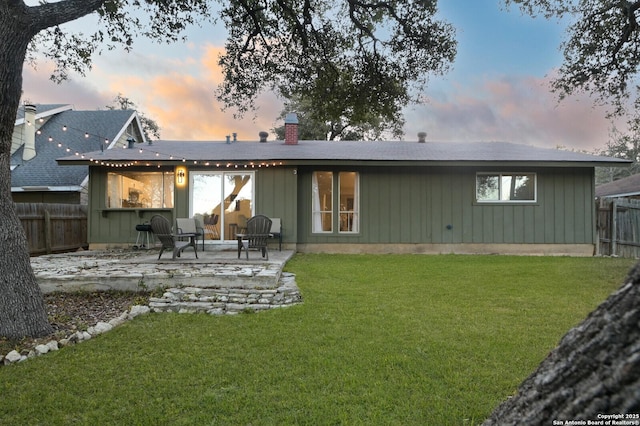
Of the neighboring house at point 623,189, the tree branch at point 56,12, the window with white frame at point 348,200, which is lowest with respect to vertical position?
the window with white frame at point 348,200

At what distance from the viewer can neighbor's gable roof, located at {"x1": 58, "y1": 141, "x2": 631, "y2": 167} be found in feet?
29.0

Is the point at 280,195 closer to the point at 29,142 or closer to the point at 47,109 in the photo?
the point at 29,142

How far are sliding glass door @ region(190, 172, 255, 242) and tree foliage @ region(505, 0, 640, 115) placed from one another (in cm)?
692

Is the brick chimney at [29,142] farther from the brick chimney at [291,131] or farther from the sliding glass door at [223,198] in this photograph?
the brick chimney at [291,131]

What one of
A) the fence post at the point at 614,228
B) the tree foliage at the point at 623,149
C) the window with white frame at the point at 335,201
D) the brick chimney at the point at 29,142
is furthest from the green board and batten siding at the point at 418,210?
the tree foliage at the point at 623,149

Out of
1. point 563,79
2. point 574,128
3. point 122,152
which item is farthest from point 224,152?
point 574,128

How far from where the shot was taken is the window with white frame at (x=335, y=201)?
9.55 m

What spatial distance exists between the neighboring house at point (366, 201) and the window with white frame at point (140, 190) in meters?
0.03

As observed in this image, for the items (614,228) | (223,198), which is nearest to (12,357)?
(223,198)

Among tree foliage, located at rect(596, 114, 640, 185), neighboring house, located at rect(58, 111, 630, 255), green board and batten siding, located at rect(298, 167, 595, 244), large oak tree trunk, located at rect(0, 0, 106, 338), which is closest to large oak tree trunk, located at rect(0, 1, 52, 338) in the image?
large oak tree trunk, located at rect(0, 0, 106, 338)

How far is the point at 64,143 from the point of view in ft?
43.7

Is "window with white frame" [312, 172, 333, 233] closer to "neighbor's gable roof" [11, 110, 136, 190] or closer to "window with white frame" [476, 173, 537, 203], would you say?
"window with white frame" [476, 173, 537, 203]

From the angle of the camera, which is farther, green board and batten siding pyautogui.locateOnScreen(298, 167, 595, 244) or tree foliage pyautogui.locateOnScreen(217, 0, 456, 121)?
green board and batten siding pyautogui.locateOnScreen(298, 167, 595, 244)

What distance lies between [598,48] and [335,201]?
6.27 metres
